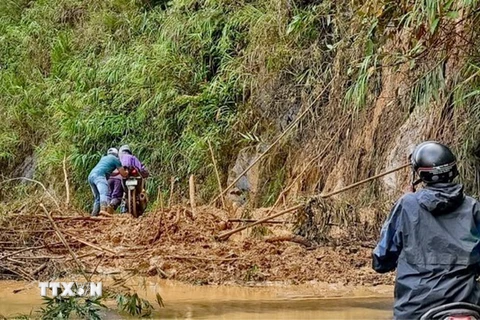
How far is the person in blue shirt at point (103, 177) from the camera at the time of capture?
12.6 meters

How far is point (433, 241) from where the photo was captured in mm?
3574

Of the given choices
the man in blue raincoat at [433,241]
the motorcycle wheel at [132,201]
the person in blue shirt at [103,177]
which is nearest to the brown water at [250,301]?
the man in blue raincoat at [433,241]

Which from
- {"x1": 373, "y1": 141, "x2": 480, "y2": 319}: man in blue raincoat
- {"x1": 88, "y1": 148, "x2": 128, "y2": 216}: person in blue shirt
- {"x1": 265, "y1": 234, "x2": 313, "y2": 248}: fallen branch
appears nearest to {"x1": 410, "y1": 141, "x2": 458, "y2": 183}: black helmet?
{"x1": 373, "y1": 141, "x2": 480, "y2": 319}: man in blue raincoat

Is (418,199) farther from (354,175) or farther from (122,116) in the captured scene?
(122,116)

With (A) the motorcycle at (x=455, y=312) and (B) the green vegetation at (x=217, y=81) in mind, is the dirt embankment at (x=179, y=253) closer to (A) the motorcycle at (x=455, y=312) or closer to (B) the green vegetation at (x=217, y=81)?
(B) the green vegetation at (x=217, y=81)

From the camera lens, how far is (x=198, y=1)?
1455 centimetres

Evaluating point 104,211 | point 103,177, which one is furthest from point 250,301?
point 103,177

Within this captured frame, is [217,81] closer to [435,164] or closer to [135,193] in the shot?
[135,193]

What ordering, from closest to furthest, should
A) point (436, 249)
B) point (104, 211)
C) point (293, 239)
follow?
point (436, 249) → point (293, 239) → point (104, 211)

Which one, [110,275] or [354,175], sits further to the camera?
[354,175]

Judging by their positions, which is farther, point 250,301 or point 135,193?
point 135,193

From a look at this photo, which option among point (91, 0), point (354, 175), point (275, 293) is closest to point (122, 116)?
point (91, 0)

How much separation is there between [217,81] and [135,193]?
2.38 meters

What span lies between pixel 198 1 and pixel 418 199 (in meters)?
11.5
